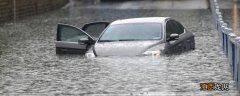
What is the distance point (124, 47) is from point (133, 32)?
134 cm

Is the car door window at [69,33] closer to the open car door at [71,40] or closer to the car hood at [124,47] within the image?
the open car door at [71,40]

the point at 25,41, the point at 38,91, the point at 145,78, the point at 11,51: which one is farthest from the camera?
the point at 25,41

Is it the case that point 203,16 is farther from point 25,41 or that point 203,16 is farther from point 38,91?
point 38,91

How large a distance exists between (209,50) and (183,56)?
2.66 m

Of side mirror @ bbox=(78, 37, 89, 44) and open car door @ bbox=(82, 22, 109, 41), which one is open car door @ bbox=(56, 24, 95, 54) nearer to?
side mirror @ bbox=(78, 37, 89, 44)

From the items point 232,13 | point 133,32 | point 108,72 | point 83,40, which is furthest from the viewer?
point 232,13

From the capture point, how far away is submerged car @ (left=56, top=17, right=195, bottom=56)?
691 inches

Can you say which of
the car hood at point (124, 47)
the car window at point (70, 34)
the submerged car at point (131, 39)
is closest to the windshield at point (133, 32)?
the submerged car at point (131, 39)

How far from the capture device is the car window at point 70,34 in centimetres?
2025

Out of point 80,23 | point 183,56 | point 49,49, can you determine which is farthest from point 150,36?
point 80,23

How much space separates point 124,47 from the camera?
17422mm

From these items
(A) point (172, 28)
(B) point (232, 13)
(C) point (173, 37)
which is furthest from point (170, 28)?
(B) point (232, 13)

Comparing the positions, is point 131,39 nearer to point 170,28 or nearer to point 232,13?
point 170,28

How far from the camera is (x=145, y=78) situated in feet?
47.8
